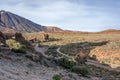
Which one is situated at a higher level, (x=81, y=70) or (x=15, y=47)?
(x=15, y=47)

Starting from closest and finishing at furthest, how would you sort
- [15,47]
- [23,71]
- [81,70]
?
[23,71] < [81,70] < [15,47]

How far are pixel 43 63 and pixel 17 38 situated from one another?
1180 cm

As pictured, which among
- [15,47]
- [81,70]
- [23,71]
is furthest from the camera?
[15,47]

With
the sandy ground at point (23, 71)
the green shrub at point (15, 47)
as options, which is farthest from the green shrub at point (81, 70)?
the green shrub at point (15, 47)

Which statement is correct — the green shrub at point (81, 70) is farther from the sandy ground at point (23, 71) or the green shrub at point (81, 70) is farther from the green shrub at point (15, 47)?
the green shrub at point (15, 47)

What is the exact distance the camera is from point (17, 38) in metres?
42.9

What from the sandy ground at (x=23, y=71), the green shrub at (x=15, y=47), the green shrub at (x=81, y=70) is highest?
the green shrub at (x=15, y=47)

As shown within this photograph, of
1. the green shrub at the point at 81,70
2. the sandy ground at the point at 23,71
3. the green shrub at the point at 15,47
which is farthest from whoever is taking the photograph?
the green shrub at the point at 15,47

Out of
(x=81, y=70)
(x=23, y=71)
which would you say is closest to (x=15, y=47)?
(x=81, y=70)

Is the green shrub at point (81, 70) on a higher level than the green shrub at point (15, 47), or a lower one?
lower

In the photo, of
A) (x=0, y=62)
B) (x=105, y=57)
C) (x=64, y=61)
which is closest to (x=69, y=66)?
(x=64, y=61)

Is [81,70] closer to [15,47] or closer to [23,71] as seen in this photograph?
[15,47]

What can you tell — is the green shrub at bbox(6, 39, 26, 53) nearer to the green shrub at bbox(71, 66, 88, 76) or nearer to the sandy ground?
the sandy ground

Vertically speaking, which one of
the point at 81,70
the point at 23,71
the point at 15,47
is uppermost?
the point at 15,47
